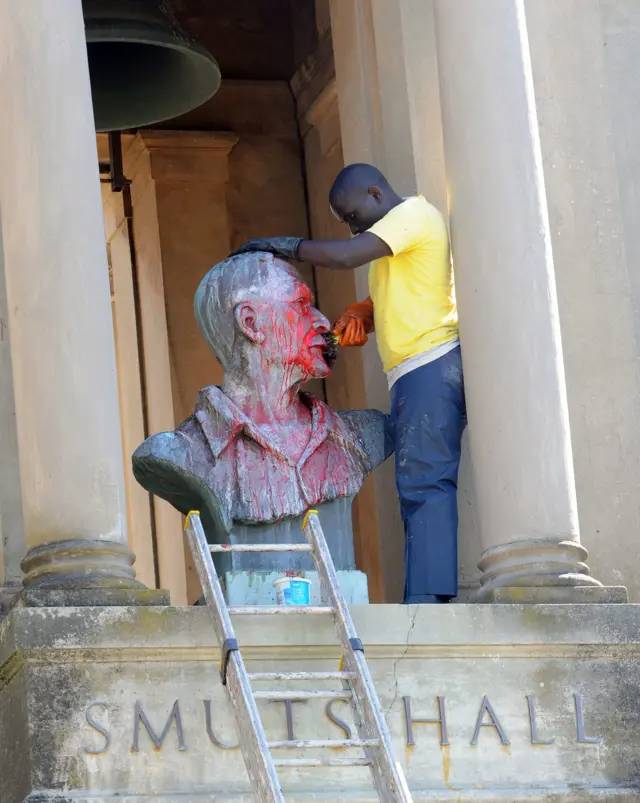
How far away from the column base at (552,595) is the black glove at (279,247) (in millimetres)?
2232

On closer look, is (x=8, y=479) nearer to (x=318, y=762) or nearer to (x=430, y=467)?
(x=430, y=467)

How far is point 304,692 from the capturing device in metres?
12.6

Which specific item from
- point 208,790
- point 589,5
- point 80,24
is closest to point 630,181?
point 589,5

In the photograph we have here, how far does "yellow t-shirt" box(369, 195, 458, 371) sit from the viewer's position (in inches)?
603

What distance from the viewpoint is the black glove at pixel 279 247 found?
1538 cm

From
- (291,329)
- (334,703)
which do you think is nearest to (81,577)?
(334,703)

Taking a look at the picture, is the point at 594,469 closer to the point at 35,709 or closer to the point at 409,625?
the point at 409,625

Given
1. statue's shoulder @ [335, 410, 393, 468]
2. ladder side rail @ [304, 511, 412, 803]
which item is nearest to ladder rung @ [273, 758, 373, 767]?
ladder side rail @ [304, 511, 412, 803]

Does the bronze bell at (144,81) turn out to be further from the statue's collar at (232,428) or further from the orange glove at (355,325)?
the statue's collar at (232,428)

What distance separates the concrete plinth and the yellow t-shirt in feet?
6.10

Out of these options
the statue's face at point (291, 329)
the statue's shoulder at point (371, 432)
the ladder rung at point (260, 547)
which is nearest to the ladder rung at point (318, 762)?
the ladder rung at point (260, 547)

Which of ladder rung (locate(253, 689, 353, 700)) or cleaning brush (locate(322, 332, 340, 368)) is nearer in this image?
ladder rung (locate(253, 689, 353, 700))

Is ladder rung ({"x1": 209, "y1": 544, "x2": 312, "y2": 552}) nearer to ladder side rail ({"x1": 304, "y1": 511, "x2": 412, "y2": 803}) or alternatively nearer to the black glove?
ladder side rail ({"x1": 304, "y1": 511, "x2": 412, "y2": 803})

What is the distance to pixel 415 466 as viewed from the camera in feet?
49.8
